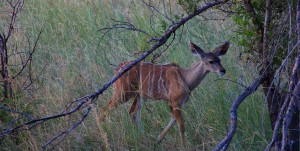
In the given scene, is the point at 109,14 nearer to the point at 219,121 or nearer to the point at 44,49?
the point at 44,49

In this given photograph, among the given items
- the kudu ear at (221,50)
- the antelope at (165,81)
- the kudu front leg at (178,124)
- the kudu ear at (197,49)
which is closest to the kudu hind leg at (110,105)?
the antelope at (165,81)

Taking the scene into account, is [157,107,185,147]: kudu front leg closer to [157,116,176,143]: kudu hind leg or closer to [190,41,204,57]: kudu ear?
[157,116,176,143]: kudu hind leg

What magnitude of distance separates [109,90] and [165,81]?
2.25ft

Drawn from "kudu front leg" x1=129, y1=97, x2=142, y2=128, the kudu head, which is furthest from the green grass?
the kudu head

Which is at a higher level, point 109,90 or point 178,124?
point 109,90

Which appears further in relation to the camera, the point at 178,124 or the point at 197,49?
the point at 197,49

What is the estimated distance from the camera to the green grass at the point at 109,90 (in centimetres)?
560

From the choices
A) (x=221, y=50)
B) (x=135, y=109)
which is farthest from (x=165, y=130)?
(x=221, y=50)

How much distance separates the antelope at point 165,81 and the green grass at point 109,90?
0.12 metres

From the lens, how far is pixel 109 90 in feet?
23.8

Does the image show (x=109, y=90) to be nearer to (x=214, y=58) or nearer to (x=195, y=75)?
(x=195, y=75)

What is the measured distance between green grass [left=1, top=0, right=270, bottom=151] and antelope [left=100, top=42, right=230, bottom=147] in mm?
116

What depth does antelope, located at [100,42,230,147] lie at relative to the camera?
21.7ft

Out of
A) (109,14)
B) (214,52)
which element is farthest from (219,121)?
(109,14)
